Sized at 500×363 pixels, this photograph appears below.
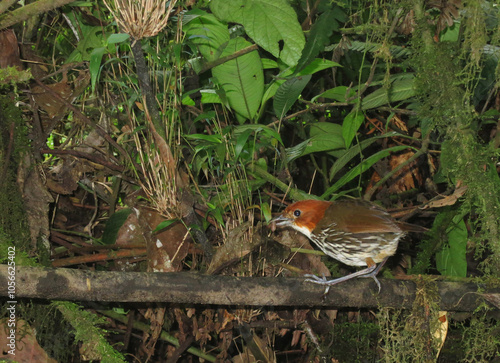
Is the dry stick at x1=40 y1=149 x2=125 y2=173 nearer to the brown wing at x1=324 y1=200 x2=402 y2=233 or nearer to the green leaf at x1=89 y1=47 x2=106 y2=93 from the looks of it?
the green leaf at x1=89 y1=47 x2=106 y2=93

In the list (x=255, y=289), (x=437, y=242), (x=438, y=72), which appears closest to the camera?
(x=255, y=289)

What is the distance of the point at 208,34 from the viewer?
2729mm

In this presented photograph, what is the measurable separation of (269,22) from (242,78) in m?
0.37

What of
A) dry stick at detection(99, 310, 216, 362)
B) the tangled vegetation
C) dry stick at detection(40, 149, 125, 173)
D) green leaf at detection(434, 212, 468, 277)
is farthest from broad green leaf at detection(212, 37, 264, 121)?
dry stick at detection(99, 310, 216, 362)

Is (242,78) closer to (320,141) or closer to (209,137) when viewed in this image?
(209,137)

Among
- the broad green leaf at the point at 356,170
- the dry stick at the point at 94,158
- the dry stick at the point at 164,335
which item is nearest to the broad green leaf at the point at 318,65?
the broad green leaf at the point at 356,170

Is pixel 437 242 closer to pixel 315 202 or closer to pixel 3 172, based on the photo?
pixel 315 202

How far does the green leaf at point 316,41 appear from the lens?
2.46 m

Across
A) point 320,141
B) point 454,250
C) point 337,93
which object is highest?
point 337,93

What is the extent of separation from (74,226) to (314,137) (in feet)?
5.32

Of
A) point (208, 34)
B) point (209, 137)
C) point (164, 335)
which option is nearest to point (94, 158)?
point (209, 137)

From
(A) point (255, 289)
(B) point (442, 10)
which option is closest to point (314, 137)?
(B) point (442, 10)

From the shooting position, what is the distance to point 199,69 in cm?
283

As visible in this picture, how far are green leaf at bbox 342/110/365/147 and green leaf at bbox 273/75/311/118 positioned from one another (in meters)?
0.39
